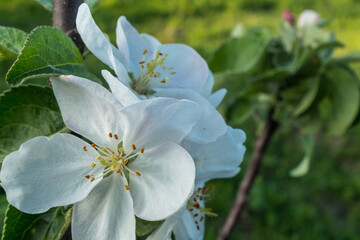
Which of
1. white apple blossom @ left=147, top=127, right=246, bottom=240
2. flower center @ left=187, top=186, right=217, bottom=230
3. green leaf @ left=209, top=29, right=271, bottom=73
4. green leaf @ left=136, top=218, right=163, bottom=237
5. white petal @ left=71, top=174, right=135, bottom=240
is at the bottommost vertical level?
green leaf @ left=209, top=29, right=271, bottom=73

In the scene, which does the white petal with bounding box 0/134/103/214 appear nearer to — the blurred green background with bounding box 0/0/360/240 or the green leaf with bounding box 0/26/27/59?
the green leaf with bounding box 0/26/27/59

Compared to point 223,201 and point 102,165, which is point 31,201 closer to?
point 102,165

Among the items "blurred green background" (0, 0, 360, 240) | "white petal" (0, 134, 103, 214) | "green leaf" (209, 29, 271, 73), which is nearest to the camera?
"white petal" (0, 134, 103, 214)

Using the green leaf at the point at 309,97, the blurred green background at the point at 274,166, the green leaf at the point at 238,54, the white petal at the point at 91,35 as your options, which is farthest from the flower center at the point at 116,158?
the blurred green background at the point at 274,166

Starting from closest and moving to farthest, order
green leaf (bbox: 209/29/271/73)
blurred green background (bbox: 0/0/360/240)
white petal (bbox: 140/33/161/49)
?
white petal (bbox: 140/33/161/49)
green leaf (bbox: 209/29/271/73)
blurred green background (bbox: 0/0/360/240)

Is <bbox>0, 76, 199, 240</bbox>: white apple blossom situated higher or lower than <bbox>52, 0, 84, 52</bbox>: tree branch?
lower

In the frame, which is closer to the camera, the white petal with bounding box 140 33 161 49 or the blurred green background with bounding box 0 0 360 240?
the white petal with bounding box 140 33 161 49

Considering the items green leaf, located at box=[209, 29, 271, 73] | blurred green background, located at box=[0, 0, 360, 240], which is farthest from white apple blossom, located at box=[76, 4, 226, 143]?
blurred green background, located at box=[0, 0, 360, 240]

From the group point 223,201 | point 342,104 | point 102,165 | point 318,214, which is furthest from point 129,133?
point 318,214
